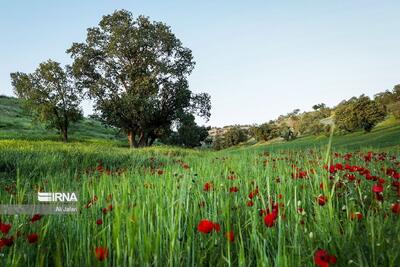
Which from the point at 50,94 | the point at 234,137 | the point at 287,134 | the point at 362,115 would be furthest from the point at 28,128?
the point at 234,137

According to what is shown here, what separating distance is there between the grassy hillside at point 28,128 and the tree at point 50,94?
11.5 feet

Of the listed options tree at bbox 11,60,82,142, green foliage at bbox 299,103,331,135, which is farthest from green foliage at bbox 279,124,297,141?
tree at bbox 11,60,82,142

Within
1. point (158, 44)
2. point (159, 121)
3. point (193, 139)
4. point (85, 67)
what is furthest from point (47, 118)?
point (193, 139)

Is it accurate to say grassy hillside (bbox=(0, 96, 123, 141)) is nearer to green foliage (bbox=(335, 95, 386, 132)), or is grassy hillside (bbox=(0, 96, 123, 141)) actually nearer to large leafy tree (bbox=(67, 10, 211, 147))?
large leafy tree (bbox=(67, 10, 211, 147))

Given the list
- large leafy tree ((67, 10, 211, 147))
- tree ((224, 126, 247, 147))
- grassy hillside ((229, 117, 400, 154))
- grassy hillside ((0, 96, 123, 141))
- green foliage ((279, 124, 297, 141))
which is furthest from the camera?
tree ((224, 126, 247, 147))

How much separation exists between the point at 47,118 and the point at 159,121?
53.3 feet

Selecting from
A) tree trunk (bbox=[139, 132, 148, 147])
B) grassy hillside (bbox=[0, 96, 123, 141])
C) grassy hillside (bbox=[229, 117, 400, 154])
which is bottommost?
grassy hillside (bbox=[229, 117, 400, 154])

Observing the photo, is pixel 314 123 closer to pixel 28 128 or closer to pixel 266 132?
pixel 266 132

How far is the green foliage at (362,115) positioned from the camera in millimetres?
49375

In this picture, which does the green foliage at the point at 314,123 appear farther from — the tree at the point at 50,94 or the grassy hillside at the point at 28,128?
the tree at the point at 50,94

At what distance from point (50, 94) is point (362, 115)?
4670 centimetres

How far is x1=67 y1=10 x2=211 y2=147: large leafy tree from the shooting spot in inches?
1590

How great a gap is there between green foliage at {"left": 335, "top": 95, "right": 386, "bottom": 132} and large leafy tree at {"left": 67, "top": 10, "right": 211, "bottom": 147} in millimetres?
26442

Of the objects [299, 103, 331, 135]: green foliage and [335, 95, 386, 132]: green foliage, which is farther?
[299, 103, 331, 135]: green foliage
